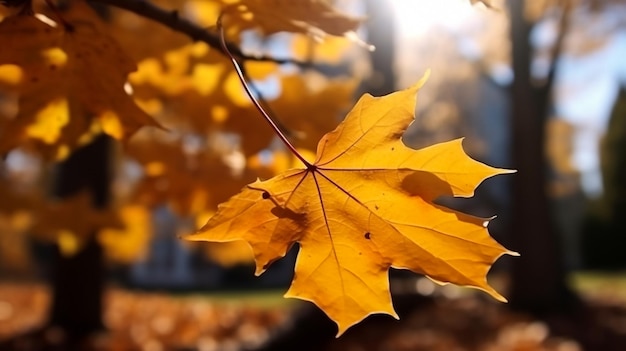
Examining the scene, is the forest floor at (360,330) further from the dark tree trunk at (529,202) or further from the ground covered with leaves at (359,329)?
the dark tree trunk at (529,202)

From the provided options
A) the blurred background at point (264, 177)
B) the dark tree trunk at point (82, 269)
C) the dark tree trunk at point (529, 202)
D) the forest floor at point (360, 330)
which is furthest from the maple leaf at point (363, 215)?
the dark tree trunk at point (529, 202)

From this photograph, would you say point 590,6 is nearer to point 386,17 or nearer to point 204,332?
point 386,17

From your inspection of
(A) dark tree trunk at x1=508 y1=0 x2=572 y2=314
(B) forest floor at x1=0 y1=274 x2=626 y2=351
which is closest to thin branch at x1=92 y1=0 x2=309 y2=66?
(B) forest floor at x1=0 y1=274 x2=626 y2=351

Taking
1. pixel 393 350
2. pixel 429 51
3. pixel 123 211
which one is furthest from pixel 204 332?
pixel 429 51

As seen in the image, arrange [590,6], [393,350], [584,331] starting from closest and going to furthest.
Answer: [393,350]
[584,331]
[590,6]

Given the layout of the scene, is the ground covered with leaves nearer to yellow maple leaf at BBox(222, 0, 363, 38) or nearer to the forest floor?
the forest floor
